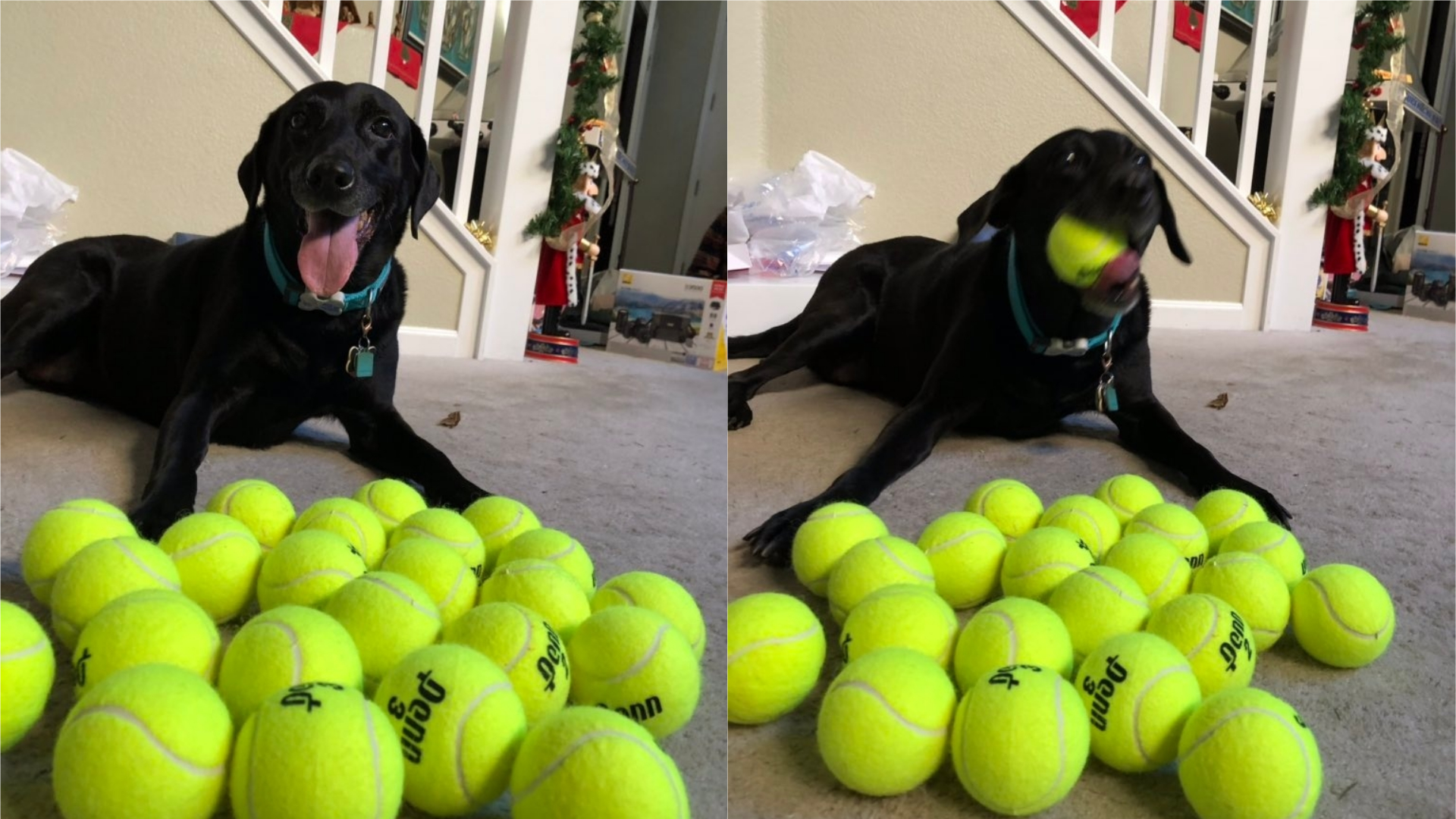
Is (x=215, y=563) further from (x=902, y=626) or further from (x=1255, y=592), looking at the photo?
(x=1255, y=592)

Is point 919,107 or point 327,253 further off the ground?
point 919,107

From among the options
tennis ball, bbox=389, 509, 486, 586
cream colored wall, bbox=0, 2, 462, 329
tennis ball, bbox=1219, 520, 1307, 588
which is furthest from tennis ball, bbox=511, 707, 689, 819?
cream colored wall, bbox=0, 2, 462, 329

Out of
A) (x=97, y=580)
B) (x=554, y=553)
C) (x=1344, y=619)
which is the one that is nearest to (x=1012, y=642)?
(x=1344, y=619)

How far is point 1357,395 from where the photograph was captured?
7.63ft

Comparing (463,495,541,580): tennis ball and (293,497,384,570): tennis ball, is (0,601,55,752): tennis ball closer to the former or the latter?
(293,497,384,570): tennis ball

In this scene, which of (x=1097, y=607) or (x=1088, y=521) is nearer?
(x=1097, y=607)

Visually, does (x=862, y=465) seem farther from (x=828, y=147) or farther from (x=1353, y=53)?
(x=1353, y=53)

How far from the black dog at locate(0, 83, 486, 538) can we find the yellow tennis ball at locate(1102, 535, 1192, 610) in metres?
0.98

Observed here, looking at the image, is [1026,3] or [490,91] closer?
→ [1026,3]

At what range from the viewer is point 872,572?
3.53 ft

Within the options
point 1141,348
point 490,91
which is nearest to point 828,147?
point 490,91

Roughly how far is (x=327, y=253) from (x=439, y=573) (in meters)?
0.81

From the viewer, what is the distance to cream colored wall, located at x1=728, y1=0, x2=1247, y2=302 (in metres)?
3.16

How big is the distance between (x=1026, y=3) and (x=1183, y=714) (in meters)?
2.78
